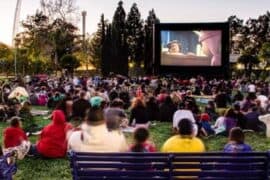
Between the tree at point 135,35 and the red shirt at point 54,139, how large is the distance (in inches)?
2322

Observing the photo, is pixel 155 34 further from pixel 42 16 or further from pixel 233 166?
pixel 233 166

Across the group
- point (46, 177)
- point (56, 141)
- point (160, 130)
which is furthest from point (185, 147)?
point (160, 130)

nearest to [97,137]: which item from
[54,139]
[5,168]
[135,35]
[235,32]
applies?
[5,168]

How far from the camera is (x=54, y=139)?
1183 centimetres

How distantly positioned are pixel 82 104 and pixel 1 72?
167 feet

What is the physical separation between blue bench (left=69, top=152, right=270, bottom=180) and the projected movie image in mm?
41281

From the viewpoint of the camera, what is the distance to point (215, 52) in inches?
1898

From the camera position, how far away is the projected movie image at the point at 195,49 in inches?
1898

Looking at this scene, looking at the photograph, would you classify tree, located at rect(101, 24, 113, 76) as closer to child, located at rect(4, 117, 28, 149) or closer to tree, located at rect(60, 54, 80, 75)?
tree, located at rect(60, 54, 80, 75)

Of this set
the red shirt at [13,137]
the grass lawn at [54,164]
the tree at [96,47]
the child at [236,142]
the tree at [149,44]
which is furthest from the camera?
the tree at [96,47]

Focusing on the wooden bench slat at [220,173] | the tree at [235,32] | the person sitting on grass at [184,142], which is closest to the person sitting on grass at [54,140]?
the person sitting on grass at [184,142]

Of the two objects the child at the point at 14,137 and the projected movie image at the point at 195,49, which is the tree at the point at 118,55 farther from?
the child at the point at 14,137

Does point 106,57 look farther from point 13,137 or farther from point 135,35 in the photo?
point 13,137

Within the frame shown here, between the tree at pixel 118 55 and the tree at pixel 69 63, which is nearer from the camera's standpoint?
the tree at pixel 118 55
